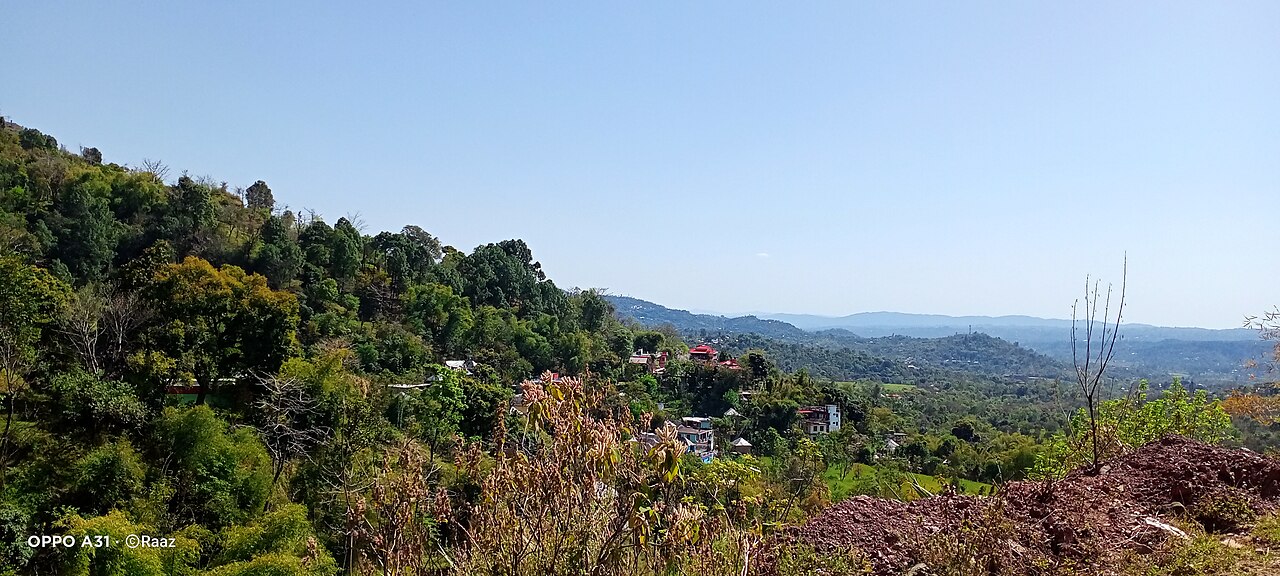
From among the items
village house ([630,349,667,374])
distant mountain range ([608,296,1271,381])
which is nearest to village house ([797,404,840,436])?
village house ([630,349,667,374])

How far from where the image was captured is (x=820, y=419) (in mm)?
23375

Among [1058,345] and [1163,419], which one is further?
[1058,345]

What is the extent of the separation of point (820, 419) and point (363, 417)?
17.4 meters

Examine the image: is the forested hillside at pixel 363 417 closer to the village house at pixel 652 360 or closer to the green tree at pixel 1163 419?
the green tree at pixel 1163 419

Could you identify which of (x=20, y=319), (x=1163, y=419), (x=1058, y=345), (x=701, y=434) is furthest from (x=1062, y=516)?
(x=1058, y=345)

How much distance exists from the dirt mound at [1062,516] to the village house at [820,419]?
19.5 metres

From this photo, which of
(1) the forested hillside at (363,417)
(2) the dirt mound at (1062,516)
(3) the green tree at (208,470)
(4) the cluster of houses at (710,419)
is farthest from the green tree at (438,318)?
(2) the dirt mound at (1062,516)

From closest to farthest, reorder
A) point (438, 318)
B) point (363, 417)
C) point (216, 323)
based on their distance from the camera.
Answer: point (363, 417)
point (216, 323)
point (438, 318)

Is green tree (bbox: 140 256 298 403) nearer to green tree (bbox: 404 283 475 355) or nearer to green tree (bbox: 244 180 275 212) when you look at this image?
green tree (bbox: 404 283 475 355)

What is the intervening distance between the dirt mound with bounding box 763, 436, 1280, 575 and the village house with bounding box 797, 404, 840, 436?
19.5 meters

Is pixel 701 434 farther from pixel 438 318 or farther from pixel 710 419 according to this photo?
pixel 438 318

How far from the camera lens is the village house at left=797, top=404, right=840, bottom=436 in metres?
22.7

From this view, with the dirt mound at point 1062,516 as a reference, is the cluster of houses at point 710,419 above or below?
below

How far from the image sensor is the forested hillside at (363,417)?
5.21ft
